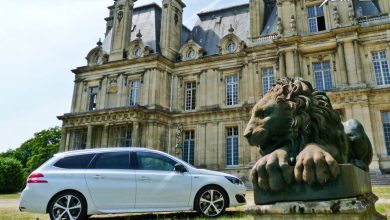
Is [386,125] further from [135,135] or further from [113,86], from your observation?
[113,86]

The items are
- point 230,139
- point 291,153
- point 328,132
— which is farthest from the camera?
point 230,139

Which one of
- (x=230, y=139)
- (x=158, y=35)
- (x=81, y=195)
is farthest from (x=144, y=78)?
(x=81, y=195)

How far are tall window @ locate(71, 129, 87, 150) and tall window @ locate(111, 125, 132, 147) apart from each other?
10.4ft

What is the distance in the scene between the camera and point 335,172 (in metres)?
2.47

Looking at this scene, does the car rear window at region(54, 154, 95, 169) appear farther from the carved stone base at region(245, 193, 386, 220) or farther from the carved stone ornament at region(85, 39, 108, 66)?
the carved stone ornament at region(85, 39, 108, 66)

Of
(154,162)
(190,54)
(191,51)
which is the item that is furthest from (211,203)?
(191,51)

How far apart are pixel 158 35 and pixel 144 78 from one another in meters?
5.69

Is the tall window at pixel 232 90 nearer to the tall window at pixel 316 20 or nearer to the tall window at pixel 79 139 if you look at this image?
the tall window at pixel 316 20

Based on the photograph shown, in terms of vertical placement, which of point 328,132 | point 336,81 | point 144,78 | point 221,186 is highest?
A: point 144,78

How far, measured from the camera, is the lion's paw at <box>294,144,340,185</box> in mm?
2467

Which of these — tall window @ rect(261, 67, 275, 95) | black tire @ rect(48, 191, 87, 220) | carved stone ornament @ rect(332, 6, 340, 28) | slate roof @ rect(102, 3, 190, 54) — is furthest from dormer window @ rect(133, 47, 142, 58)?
black tire @ rect(48, 191, 87, 220)

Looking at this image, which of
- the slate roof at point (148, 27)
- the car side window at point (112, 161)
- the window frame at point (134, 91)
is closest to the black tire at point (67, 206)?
the car side window at point (112, 161)

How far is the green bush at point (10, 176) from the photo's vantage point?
1032 inches

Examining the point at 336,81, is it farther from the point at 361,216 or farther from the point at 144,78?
the point at 361,216
